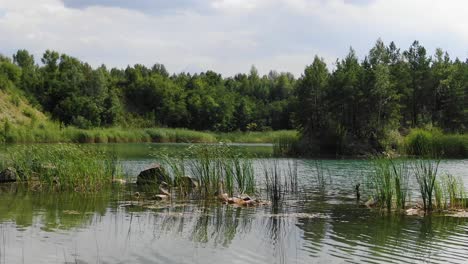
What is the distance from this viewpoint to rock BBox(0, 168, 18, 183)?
876 inches

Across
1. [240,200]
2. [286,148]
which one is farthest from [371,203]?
[286,148]

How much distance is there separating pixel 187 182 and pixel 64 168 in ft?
14.6

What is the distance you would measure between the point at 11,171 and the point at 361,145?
3190 centimetres

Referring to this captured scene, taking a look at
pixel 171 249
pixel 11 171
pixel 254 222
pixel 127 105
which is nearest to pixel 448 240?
pixel 254 222

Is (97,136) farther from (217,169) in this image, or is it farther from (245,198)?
(245,198)

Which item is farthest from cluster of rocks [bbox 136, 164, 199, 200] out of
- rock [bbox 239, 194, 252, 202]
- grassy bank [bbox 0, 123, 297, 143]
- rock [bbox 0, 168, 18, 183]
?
grassy bank [bbox 0, 123, 297, 143]

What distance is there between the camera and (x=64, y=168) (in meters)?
19.8

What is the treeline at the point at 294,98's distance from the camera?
161ft

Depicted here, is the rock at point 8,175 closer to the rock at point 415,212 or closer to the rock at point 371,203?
the rock at point 371,203

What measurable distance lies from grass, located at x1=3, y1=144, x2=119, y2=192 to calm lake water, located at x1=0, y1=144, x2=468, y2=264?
1.11 m

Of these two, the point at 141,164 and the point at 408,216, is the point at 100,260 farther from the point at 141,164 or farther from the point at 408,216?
the point at 141,164

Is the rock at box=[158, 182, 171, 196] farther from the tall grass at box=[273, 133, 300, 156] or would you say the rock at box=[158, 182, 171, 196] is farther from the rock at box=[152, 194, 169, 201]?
the tall grass at box=[273, 133, 300, 156]

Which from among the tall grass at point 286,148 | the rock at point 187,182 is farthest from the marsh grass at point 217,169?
the tall grass at point 286,148

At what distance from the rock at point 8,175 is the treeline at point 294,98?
28405mm
